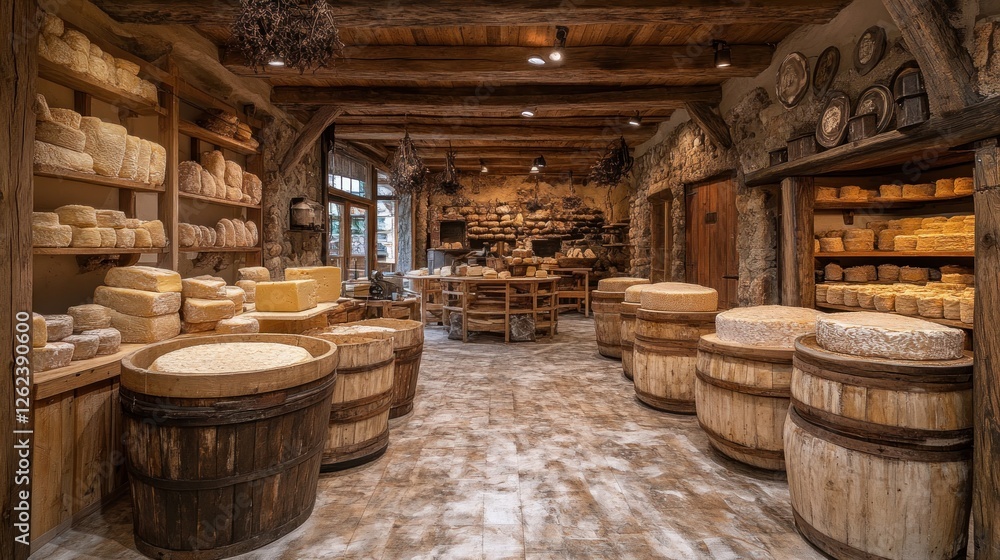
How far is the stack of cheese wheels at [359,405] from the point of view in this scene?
8.93 feet

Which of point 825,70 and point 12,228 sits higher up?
point 825,70

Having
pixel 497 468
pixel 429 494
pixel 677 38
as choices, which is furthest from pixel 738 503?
pixel 677 38

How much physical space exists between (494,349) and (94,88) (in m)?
4.75

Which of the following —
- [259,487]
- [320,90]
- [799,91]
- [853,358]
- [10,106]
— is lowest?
[259,487]

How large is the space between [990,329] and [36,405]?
12.4 feet

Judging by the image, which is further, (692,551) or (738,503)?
(738,503)

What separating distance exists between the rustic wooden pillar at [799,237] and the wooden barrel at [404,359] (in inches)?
126

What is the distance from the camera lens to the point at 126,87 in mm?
2994

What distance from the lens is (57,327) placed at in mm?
2277

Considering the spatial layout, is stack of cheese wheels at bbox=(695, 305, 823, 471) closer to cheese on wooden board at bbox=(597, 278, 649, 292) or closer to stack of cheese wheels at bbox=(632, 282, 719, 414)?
stack of cheese wheels at bbox=(632, 282, 719, 414)

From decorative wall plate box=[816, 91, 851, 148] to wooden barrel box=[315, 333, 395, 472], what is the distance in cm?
347

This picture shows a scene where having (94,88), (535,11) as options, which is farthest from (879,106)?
(94,88)

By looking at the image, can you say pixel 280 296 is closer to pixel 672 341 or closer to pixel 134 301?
pixel 134 301

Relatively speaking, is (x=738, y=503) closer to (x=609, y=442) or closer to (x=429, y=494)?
(x=609, y=442)
